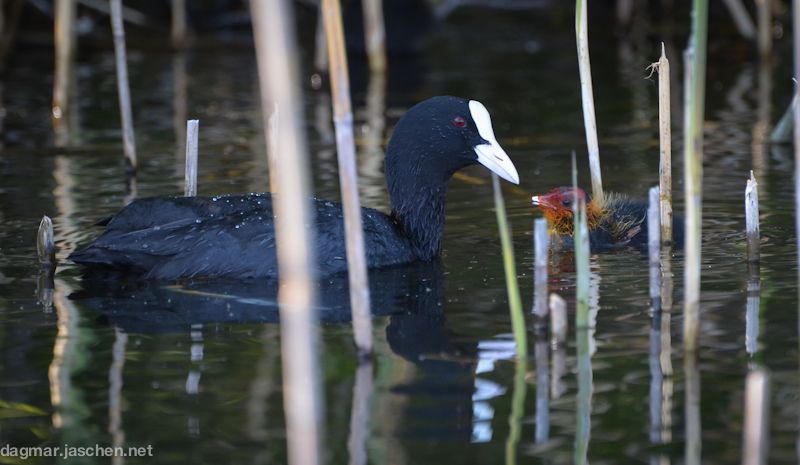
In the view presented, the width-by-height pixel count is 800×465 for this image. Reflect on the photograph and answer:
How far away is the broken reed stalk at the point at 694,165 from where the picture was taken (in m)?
3.90

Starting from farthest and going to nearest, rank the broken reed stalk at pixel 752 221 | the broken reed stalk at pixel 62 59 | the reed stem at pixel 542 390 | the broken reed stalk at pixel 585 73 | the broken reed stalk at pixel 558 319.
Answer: the broken reed stalk at pixel 62 59
the broken reed stalk at pixel 585 73
the broken reed stalk at pixel 752 221
the broken reed stalk at pixel 558 319
the reed stem at pixel 542 390

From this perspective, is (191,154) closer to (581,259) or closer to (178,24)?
(581,259)

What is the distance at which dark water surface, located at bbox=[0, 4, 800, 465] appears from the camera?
3.69 meters

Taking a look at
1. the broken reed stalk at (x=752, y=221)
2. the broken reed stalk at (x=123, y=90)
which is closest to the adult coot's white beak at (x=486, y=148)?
the broken reed stalk at (x=752, y=221)

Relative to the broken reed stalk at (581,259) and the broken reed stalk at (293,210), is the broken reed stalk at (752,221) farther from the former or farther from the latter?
the broken reed stalk at (293,210)

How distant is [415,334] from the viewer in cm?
477

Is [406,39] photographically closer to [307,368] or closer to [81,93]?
[81,93]

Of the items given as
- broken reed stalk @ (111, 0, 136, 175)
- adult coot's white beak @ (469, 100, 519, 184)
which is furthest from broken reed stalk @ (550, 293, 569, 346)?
broken reed stalk @ (111, 0, 136, 175)

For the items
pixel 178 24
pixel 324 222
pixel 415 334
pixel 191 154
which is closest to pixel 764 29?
pixel 178 24

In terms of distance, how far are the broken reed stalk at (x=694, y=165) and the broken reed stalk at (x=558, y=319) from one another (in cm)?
40

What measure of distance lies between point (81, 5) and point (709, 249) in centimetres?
1147

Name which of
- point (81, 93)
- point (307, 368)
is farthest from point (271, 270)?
point (81, 93)

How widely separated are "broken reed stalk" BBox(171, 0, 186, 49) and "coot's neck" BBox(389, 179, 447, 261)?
915 centimetres

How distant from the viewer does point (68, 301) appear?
536cm
